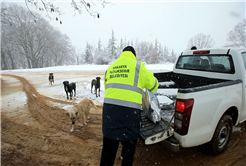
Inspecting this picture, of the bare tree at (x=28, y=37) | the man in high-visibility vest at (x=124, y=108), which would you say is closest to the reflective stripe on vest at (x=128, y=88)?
the man in high-visibility vest at (x=124, y=108)

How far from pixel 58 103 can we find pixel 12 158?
3720 millimetres

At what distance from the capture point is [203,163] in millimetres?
Result: 2545

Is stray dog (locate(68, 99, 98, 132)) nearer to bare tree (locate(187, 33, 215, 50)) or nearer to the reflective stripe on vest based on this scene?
the reflective stripe on vest

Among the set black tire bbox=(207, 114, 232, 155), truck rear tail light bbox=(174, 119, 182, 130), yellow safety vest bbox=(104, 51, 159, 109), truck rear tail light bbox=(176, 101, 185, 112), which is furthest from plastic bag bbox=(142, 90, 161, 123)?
black tire bbox=(207, 114, 232, 155)

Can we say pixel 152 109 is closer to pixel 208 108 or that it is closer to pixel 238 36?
pixel 208 108

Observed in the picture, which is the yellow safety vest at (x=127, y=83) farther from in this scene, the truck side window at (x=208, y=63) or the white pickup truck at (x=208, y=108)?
the truck side window at (x=208, y=63)

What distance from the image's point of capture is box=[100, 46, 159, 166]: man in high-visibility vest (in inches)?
69.8

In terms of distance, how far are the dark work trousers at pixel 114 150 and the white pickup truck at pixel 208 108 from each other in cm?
38

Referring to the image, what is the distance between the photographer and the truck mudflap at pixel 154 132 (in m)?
2.14

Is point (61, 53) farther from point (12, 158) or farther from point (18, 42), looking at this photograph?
point (12, 158)

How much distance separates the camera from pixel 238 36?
33.0 meters

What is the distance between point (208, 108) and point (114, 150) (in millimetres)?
1683

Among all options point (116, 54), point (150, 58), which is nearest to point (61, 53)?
point (116, 54)

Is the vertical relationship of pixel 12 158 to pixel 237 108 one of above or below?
below
